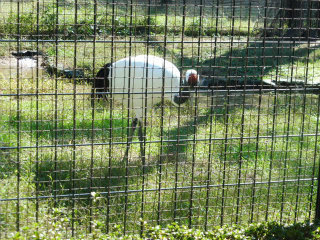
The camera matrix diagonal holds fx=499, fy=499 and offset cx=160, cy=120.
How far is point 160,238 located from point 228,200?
49.4 inches

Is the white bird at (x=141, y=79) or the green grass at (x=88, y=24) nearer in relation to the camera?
the green grass at (x=88, y=24)

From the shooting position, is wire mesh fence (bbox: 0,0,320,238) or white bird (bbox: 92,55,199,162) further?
white bird (bbox: 92,55,199,162)

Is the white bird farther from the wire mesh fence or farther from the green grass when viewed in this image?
the green grass

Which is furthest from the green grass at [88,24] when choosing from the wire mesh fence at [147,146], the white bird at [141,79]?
the white bird at [141,79]

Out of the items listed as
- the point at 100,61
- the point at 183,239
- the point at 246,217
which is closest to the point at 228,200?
the point at 246,217

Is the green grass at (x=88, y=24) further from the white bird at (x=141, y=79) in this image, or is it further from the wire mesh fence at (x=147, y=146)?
the white bird at (x=141, y=79)

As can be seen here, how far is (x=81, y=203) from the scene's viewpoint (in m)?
4.72

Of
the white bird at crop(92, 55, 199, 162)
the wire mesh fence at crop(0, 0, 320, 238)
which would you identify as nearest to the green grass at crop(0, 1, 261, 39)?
the wire mesh fence at crop(0, 0, 320, 238)

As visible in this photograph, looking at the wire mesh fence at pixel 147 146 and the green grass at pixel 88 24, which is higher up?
the green grass at pixel 88 24

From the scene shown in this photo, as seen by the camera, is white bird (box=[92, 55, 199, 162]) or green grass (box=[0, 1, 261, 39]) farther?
white bird (box=[92, 55, 199, 162])

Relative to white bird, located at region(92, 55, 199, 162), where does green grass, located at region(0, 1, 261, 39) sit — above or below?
above

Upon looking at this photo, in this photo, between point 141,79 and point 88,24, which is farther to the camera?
point 141,79

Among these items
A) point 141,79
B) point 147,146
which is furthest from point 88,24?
point 141,79

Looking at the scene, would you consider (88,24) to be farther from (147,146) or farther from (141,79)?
(141,79)
